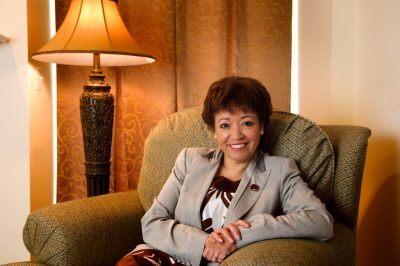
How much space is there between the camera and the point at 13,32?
184 centimetres

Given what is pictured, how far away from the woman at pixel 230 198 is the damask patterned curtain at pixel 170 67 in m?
0.78

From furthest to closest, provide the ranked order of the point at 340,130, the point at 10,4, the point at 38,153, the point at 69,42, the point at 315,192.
Result: the point at 38,153
the point at 10,4
the point at 69,42
the point at 340,130
the point at 315,192

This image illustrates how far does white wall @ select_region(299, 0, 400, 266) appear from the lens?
169 centimetres

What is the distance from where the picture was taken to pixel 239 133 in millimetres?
1366

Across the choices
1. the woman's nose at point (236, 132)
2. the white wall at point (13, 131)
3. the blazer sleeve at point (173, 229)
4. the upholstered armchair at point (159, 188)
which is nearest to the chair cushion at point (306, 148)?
the upholstered armchair at point (159, 188)

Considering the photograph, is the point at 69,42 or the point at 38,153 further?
the point at 38,153

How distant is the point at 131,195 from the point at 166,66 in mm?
831

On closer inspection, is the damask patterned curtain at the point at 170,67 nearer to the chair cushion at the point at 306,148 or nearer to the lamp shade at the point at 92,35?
the lamp shade at the point at 92,35

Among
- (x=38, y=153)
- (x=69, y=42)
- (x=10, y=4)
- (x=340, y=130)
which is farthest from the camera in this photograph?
(x=38, y=153)

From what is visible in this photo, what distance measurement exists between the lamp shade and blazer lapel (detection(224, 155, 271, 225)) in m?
0.73

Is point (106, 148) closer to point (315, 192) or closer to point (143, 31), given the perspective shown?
point (143, 31)

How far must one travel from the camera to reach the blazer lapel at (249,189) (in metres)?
1.30

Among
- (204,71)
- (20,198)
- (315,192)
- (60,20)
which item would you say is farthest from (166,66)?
(315,192)

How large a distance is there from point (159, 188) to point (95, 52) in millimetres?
612
